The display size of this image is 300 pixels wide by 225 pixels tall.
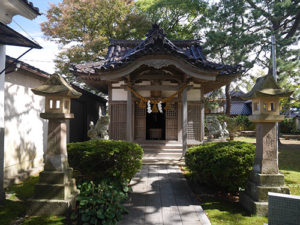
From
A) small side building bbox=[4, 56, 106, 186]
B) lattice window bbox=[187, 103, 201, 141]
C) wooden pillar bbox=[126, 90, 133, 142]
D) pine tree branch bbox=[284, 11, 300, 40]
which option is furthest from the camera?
pine tree branch bbox=[284, 11, 300, 40]

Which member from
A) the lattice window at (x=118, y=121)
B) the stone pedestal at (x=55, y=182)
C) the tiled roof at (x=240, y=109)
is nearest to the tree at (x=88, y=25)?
the lattice window at (x=118, y=121)

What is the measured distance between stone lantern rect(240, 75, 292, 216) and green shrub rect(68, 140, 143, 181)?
2.91 m

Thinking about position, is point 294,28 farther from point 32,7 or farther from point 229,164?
point 32,7

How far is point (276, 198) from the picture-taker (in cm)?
330

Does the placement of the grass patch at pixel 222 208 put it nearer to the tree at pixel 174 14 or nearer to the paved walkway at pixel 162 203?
the paved walkway at pixel 162 203

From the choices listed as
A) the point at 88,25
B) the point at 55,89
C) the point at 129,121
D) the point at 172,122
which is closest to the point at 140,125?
the point at 172,122

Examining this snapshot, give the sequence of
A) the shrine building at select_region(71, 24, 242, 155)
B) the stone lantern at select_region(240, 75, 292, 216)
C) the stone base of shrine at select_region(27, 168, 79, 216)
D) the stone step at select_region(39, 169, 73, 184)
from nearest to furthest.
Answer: the stone base of shrine at select_region(27, 168, 79, 216)
the stone step at select_region(39, 169, 73, 184)
the stone lantern at select_region(240, 75, 292, 216)
the shrine building at select_region(71, 24, 242, 155)

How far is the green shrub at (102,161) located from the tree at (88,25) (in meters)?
13.8

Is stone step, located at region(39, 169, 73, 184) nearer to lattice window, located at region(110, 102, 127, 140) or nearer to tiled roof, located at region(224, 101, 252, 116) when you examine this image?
lattice window, located at region(110, 102, 127, 140)

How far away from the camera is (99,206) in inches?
157

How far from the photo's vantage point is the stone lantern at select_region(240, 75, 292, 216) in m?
4.44

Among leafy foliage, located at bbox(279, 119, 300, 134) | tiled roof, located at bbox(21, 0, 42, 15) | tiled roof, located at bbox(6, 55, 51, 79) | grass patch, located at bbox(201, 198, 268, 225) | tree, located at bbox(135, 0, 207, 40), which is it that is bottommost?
grass patch, located at bbox(201, 198, 268, 225)

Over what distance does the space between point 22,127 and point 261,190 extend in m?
7.59

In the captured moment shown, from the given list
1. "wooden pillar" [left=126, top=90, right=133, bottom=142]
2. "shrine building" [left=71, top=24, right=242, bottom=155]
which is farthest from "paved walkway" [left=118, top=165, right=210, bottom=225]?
"shrine building" [left=71, top=24, right=242, bottom=155]
